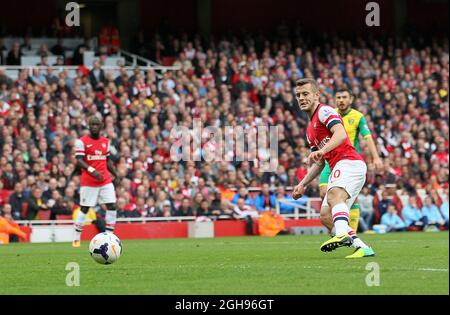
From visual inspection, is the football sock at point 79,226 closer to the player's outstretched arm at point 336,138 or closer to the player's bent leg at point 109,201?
the player's bent leg at point 109,201

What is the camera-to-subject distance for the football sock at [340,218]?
42.1 ft

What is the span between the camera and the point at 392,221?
1040 inches

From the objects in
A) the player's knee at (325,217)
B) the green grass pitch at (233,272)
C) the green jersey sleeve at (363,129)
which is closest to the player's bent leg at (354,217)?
the green grass pitch at (233,272)

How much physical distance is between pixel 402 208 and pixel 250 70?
7.05 m

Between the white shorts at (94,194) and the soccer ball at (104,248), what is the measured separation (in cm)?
693

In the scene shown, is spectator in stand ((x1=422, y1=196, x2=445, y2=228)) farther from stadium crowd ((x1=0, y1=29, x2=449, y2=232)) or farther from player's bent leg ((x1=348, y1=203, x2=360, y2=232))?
player's bent leg ((x1=348, y1=203, x2=360, y2=232))

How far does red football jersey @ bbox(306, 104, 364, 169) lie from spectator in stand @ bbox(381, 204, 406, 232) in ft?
43.3

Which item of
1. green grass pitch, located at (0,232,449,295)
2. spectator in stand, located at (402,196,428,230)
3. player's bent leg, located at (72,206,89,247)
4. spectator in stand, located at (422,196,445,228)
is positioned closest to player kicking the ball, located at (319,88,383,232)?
green grass pitch, located at (0,232,449,295)

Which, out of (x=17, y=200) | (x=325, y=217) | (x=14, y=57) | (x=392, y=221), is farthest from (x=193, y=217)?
(x=325, y=217)

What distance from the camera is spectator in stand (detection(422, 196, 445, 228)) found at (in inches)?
1059

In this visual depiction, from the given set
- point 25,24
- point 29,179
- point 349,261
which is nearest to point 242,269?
point 349,261

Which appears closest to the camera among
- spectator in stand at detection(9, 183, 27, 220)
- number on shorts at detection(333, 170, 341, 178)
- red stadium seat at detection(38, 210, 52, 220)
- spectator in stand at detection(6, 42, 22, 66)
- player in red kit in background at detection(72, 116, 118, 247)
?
number on shorts at detection(333, 170, 341, 178)

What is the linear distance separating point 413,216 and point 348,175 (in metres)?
14.1

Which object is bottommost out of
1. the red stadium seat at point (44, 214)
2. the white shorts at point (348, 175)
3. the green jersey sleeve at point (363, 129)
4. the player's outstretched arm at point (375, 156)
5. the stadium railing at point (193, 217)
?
the stadium railing at point (193, 217)
